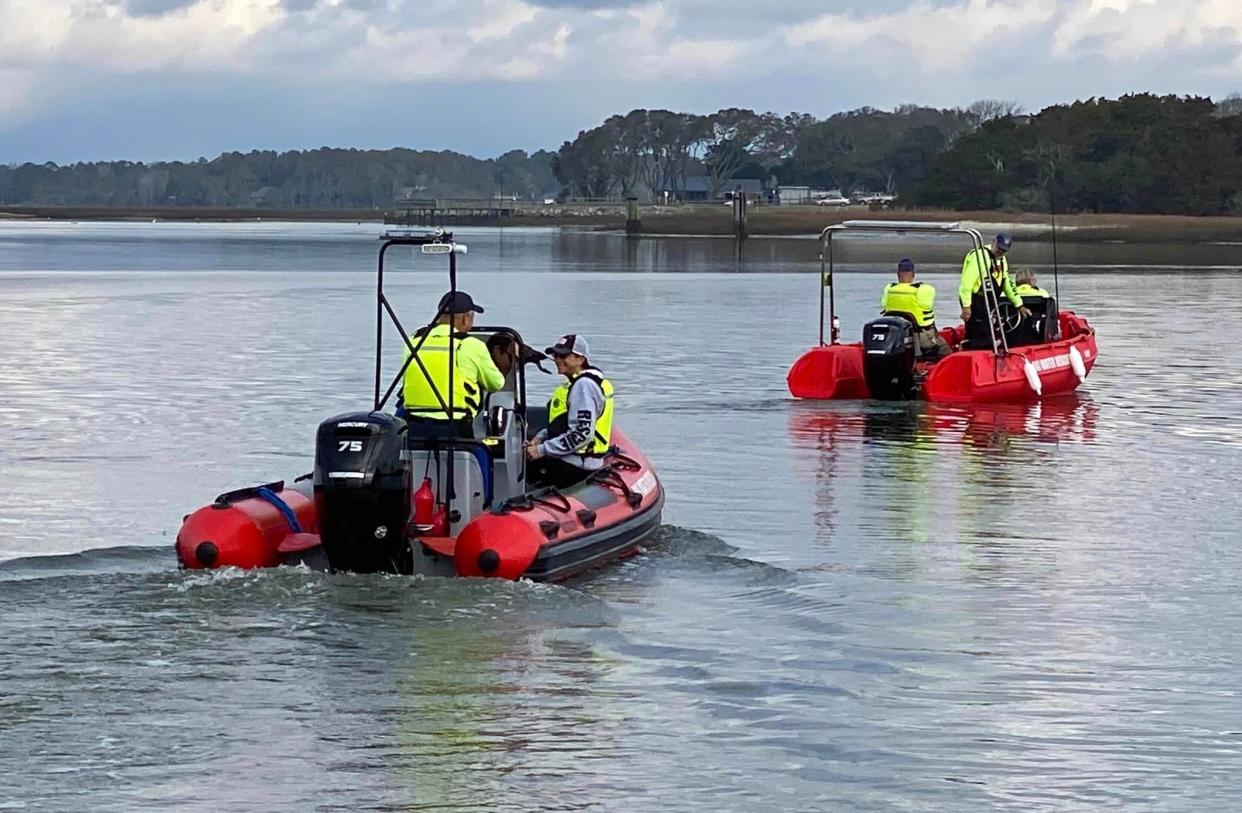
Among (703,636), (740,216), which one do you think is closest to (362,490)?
(703,636)

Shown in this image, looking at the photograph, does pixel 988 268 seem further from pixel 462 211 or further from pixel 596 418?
pixel 462 211

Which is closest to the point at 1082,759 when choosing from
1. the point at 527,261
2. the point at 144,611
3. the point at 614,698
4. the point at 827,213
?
the point at 614,698

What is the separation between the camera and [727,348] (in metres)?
32.6

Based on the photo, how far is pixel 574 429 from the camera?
13.0m

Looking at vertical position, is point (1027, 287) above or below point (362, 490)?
above

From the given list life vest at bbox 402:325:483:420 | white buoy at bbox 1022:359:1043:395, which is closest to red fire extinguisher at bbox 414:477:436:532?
life vest at bbox 402:325:483:420

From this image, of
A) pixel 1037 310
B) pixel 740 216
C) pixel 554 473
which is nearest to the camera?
pixel 554 473

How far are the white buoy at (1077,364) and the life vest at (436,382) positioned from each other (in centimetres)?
1382

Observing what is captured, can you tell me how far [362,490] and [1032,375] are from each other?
1368 cm

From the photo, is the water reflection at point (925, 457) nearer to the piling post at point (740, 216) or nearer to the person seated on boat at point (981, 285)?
the person seated on boat at point (981, 285)

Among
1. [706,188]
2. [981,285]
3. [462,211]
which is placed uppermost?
[706,188]

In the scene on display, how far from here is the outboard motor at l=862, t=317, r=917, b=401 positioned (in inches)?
862

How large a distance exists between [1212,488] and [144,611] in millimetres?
9570

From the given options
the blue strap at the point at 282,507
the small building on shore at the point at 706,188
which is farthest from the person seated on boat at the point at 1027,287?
the small building on shore at the point at 706,188
